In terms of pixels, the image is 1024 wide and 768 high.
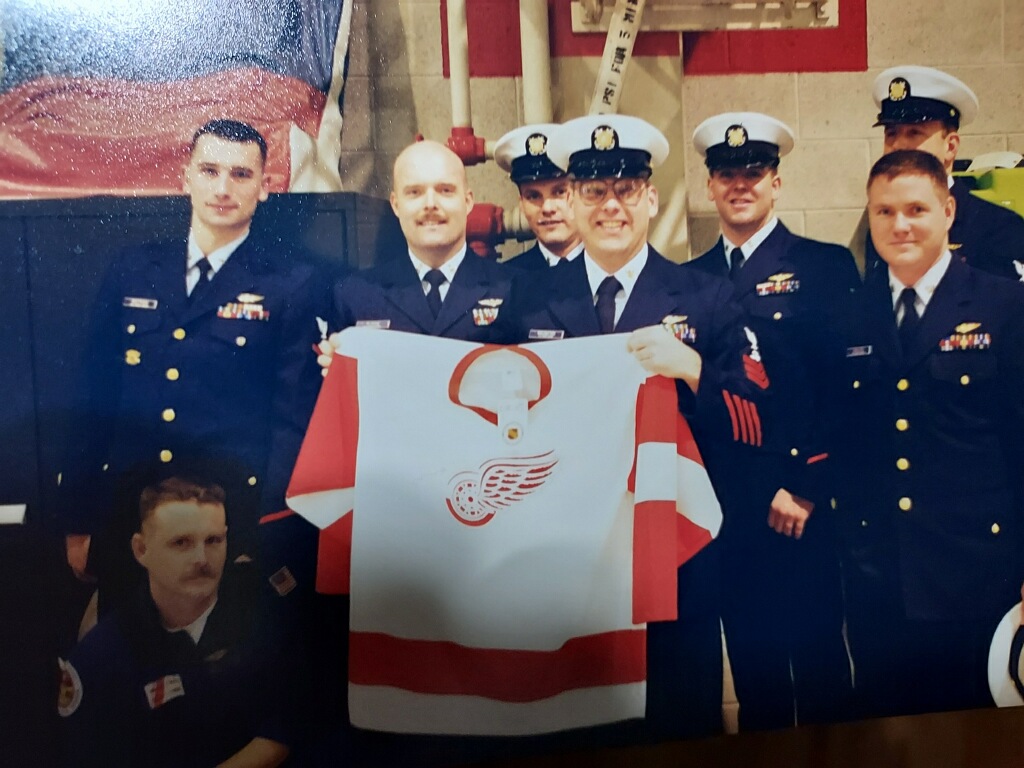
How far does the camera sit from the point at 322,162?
100 cm

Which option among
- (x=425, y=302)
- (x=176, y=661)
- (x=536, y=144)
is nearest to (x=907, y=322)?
(x=536, y=144)

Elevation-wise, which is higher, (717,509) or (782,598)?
(717,509)

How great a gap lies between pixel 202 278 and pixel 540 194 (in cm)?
47

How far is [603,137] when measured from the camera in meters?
1.04

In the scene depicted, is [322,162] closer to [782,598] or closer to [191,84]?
[191,84]

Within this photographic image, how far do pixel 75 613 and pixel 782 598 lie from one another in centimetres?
98

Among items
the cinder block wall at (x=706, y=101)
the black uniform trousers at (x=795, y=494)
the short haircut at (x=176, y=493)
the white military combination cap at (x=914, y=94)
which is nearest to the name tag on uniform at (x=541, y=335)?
the cinder block wall at (x=706, y=101)

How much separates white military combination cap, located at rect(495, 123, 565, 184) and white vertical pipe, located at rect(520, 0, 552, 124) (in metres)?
0.02

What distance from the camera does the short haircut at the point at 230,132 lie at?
97cm

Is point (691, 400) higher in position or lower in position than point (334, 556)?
higher

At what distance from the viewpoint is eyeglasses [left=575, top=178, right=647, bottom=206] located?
3.47 feet

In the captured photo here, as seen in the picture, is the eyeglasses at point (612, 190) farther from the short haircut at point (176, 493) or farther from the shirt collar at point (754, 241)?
the short haircut at point (176, 493)

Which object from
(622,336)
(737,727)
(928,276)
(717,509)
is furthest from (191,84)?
(737,727)

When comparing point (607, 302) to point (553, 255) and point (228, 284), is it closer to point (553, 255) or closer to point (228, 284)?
point (553, 255)
